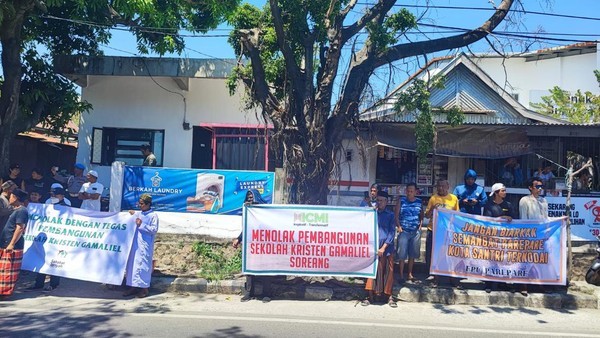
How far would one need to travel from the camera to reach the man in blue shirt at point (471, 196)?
7.71 m

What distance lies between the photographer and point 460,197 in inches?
308

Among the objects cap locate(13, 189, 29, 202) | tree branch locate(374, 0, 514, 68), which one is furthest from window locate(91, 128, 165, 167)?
tree branch locate(374, 0, 514, 68)

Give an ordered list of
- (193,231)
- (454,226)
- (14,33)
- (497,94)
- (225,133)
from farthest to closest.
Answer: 1. (497,94)
2. (225,133)
3. (193,231)
4. (14,33)
5. (454,226)

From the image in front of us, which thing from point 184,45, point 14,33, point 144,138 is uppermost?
point 184,45

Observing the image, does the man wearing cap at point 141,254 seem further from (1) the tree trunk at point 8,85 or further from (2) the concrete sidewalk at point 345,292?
(1) the tree trunk at point 8,85

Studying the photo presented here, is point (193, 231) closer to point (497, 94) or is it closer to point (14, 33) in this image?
point (14, 33)

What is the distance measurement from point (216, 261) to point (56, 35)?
785 centimetres

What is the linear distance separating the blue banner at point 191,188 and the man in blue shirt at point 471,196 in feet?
13.1

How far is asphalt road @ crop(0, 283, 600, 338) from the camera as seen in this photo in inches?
207

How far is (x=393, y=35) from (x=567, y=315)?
5.32 m

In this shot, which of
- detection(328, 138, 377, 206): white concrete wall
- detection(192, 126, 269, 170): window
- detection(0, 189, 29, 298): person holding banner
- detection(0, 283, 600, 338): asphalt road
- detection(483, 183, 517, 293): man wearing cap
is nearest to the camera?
detection(0, 283, 600, 338): asphalt road

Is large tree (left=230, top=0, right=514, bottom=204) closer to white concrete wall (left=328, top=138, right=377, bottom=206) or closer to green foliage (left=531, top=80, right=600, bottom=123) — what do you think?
white concrete wall (left=328, top=138, right=377, bottom=206)

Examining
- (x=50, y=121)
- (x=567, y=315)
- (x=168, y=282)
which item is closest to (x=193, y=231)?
(x=168, y=282)

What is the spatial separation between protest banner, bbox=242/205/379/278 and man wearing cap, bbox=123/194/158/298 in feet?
4.95
